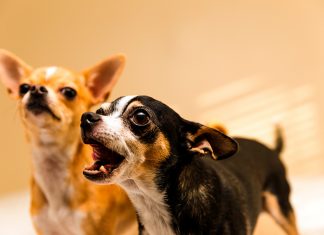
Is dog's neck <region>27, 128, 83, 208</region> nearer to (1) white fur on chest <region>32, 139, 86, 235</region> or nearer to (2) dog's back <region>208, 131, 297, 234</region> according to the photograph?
(1) white fur on chest <region>32, 139, 86, 235</region>

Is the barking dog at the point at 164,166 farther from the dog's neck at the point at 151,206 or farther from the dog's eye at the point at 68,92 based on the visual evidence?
the dog's eye at the point at 68,92

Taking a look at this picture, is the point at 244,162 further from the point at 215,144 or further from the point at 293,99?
the point at 293,99

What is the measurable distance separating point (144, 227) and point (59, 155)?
0.46m

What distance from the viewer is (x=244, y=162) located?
1665mm

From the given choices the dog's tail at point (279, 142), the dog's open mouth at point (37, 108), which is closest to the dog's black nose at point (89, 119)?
the dog's open mouth at point (37, 108)

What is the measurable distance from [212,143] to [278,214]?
0.67 m

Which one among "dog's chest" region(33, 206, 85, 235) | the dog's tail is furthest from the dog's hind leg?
"dog's chest" region(33, 206, 85, 235)

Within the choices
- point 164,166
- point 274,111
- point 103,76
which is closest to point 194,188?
point 164,166

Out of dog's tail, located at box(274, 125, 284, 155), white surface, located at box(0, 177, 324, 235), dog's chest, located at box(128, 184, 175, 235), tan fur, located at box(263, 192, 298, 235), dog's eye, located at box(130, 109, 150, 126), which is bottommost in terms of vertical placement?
white surface, located at box(0, 177, 324, 235)

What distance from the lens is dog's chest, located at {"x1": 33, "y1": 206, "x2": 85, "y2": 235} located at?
1.61 metres

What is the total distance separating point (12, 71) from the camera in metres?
1.81

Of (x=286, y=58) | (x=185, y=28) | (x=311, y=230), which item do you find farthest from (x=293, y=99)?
(x=311, y=230)

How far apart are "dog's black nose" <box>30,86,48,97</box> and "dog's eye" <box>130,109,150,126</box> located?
441mm

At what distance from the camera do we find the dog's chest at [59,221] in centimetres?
161
